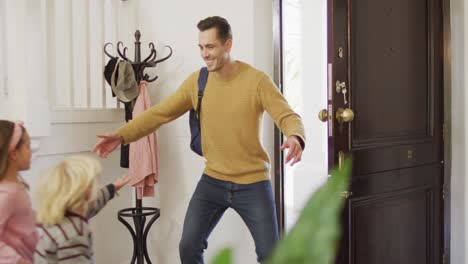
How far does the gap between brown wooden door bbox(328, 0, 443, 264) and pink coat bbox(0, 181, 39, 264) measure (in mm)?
1399

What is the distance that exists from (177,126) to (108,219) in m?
0.70

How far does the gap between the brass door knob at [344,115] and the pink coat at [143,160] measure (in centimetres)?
113

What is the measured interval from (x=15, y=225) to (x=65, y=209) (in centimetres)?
19

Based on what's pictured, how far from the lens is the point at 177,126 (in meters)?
3.27

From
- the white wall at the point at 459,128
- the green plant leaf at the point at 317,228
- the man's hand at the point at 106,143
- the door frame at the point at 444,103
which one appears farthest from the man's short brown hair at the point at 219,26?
the green plant leaf at the point at 317,228

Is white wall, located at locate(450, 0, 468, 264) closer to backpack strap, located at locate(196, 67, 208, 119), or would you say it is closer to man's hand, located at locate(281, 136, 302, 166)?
man's hand, located at locate(281, 136, 302, 166)

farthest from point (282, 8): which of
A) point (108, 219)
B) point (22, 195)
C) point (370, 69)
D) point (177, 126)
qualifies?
point (22, 195)

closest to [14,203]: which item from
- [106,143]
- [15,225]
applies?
[15,225]

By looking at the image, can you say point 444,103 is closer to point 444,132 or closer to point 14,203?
point 444,132

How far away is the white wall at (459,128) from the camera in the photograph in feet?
9.73

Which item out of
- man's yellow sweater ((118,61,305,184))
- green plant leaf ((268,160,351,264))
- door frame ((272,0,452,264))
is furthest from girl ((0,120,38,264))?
door frame ((272,0,452,264))

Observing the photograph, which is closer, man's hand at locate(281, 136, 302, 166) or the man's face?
man's hand at locate(281, 136, 302, 166)

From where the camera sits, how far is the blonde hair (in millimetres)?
1336

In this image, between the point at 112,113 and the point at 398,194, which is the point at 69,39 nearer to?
the point at 112,113
